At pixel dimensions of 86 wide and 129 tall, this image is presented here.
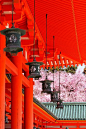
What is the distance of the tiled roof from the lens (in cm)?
2045

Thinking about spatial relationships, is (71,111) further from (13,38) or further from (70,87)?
(13,38)

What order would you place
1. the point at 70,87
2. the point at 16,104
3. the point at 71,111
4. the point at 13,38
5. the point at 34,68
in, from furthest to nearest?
the point at 70,87 < the point at 71,111 < the point at 16,104 < the point at 34,68 < the point at 13,38

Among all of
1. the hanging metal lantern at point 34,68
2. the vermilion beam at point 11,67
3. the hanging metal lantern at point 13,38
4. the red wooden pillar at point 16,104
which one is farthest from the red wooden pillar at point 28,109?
the hanging metal lantern at point 13,38

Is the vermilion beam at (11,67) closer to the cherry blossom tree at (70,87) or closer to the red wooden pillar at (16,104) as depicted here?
the red wooden pillar at (16,104)

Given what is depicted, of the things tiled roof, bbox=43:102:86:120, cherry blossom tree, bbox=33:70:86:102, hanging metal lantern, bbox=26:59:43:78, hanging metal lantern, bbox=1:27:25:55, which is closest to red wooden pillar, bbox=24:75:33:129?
hanging metal lantern, bbox=26:59:43:78

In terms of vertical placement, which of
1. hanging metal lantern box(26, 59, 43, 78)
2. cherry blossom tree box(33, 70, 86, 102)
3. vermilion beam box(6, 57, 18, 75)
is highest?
cherry blossom tree box(33, 70, 86, 102)

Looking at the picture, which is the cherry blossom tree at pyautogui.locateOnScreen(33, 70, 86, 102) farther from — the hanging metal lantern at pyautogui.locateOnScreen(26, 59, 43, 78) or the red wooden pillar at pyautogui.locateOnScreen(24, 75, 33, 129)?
the hanging metal lantern at pyautogui.locateOnScreen(26, 59, 43, 78)

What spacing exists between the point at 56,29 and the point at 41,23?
69 centimetres

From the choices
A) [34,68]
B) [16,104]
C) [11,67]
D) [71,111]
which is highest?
[11,67]

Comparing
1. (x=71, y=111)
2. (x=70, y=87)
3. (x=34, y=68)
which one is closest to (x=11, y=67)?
(x=34, y=68)

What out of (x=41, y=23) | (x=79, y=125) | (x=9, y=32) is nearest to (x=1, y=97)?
(x=9, y=32)

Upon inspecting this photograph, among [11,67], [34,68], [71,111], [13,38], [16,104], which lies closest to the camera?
[13,38]

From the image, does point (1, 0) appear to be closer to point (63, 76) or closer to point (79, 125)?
point (79, 125)

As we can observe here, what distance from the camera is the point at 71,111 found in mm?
21766
